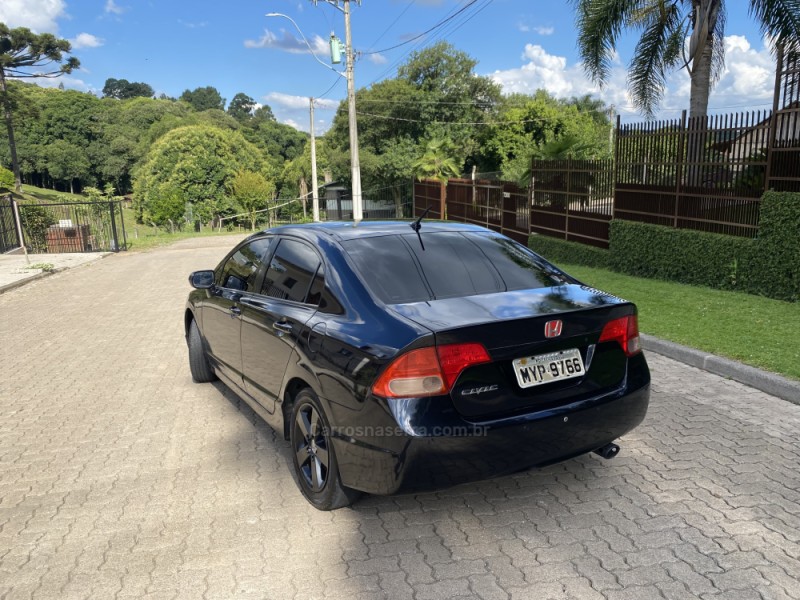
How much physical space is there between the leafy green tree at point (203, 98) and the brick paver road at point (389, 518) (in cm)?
14641

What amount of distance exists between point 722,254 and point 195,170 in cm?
5089

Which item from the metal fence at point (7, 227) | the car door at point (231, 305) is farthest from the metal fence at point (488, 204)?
the metal fence at point (7, 227)

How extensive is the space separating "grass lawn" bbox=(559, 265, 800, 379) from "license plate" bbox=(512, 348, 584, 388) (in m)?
3.11

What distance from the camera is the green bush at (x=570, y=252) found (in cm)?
1324

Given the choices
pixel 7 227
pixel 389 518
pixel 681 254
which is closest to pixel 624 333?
pixel 389 518

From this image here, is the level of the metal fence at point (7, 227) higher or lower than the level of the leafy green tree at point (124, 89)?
lower

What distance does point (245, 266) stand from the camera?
4.70m

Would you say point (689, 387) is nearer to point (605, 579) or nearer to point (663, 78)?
point (605, 579)

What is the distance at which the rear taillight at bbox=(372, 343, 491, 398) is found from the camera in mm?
2797

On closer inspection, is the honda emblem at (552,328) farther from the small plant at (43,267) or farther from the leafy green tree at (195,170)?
the leafy green tree at (195,170)

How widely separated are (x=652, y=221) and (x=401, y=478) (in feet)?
34.7

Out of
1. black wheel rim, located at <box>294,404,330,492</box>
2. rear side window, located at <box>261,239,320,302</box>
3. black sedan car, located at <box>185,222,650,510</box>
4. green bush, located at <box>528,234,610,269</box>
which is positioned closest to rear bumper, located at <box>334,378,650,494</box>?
black sedan car, located at <box>185,222,650,510</box>

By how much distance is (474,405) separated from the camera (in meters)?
2.85

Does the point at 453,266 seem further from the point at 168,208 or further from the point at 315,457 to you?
the point at 168,208
